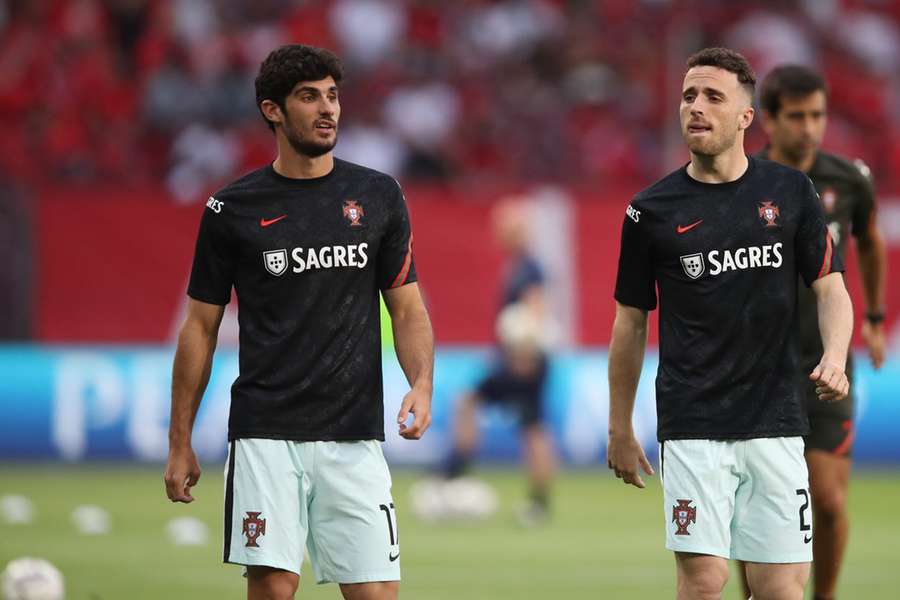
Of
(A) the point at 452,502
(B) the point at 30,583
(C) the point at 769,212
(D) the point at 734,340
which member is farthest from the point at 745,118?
(A) the point at 452,502

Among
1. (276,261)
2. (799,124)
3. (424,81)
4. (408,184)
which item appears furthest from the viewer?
(424,81)

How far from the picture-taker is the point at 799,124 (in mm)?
7836

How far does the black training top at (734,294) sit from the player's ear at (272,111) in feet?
4.54

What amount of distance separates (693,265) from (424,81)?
1419 centimetres

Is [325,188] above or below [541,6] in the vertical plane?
below

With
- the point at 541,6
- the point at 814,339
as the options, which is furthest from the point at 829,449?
the point at 541,6

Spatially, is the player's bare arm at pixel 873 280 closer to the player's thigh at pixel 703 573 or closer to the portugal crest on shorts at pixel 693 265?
the portugal crest on shorts at pixel 693 265

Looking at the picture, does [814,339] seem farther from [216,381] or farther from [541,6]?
[541,6]

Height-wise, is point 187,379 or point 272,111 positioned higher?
point 272,111

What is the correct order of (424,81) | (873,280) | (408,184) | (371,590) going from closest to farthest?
(371,590) < (873,280) < (408,184) < (424,81)

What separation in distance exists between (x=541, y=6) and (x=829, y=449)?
563 inches

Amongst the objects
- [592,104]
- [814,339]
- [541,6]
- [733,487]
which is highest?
[541,6]

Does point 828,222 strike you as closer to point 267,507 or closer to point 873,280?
point 873,280

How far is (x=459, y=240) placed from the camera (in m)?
17.5
